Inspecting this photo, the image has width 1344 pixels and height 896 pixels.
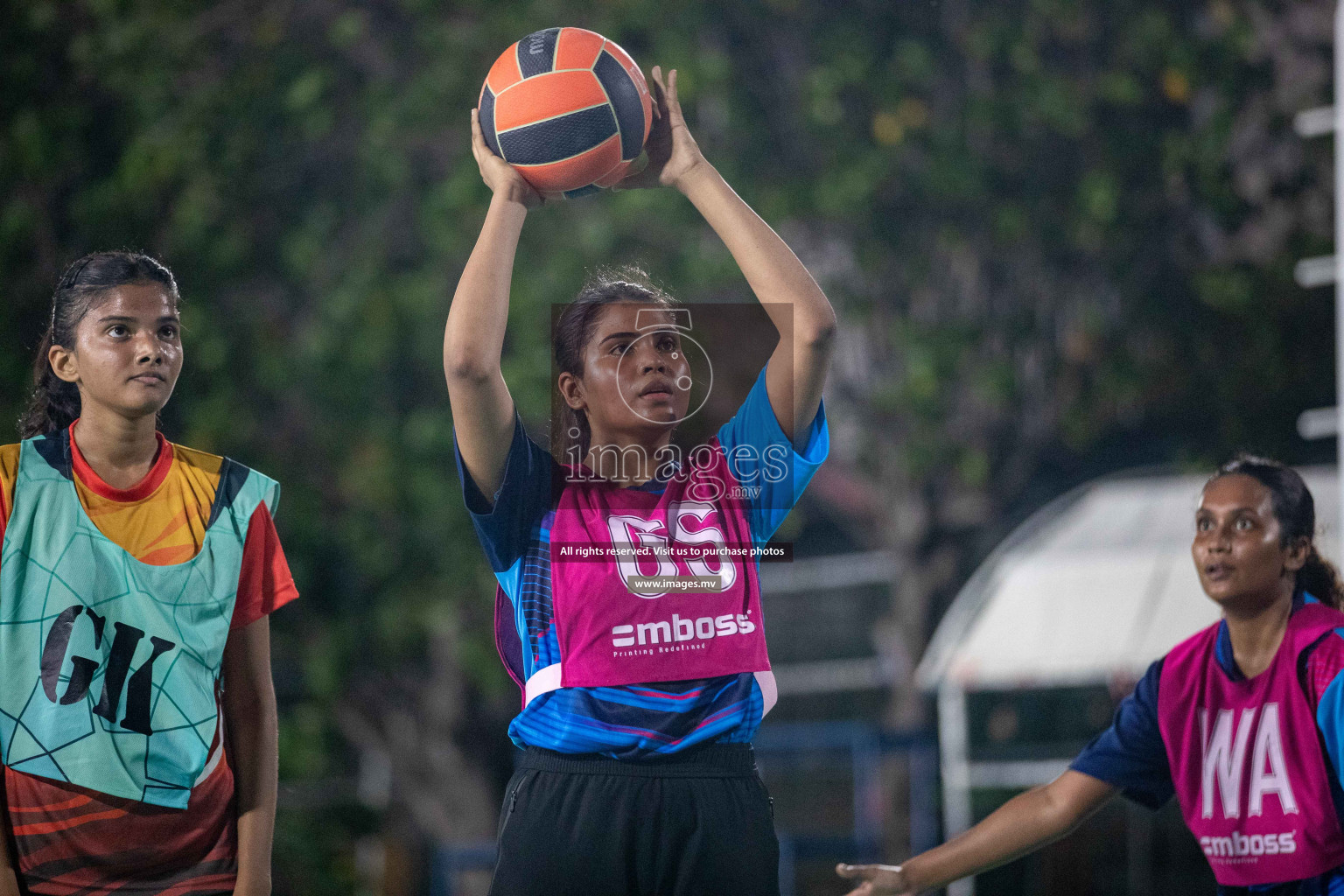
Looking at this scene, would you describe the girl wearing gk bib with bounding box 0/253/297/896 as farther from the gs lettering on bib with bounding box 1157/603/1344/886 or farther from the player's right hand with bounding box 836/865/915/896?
the gs lettering on bib with bounding box 1157/603/1344/886

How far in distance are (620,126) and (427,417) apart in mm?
6644

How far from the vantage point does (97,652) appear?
3039 millimetres

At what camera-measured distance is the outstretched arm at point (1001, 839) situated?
359 cm

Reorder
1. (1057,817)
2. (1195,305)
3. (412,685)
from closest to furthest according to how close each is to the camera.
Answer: (1057,817) < (1195,305) < (412,685)

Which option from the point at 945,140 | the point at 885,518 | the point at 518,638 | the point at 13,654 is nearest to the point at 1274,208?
the point at 945,140

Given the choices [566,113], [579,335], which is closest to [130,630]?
[579,335]

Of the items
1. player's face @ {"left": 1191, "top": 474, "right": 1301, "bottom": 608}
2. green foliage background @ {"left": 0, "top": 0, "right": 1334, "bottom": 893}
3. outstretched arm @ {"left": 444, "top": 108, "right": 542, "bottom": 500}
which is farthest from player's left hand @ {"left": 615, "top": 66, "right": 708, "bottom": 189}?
green foliage background @ {"left": 0, "top": 0, "right": 1334, "bottom": 893}

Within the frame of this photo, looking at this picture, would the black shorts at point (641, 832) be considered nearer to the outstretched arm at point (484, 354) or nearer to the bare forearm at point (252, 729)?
the bare forearm at point (252, 729)

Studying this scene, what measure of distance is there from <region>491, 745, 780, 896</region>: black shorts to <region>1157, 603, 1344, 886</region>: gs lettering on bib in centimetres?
128

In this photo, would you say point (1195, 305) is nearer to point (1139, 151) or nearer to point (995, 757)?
point (1139, 151)

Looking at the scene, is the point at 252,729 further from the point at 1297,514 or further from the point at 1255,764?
the point at 1297,514

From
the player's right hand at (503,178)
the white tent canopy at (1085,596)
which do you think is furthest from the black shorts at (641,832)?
the white tent canopy at (1085,596)

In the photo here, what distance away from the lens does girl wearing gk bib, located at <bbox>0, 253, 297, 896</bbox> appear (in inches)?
117

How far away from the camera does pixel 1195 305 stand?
1028 cm
